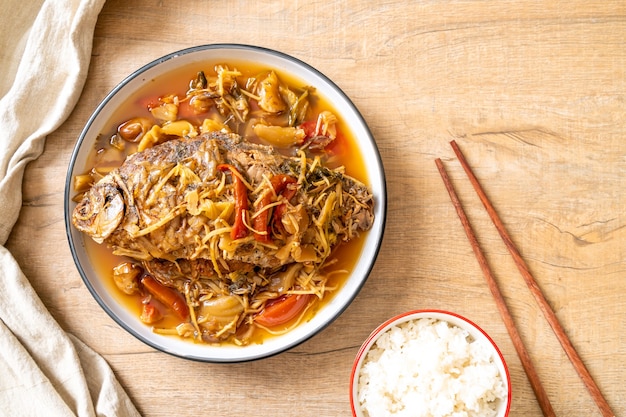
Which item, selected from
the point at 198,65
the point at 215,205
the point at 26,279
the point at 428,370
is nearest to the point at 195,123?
the point at 198,65

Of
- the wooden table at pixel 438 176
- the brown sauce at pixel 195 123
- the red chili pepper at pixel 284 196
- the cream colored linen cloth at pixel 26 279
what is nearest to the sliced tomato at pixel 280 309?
the brown sauce at pixel 195 123

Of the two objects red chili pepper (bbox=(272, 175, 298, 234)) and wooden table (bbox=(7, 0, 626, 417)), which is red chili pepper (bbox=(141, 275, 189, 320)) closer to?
wooden table (bbox=(7, 0, 626, 417))

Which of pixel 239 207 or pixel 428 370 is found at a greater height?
pixel 239 207

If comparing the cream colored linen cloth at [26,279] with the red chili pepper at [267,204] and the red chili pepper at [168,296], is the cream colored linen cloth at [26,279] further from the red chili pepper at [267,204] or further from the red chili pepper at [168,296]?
the red chili pepper at [267,204]

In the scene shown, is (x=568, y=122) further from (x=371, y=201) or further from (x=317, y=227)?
(x=317, y=227)

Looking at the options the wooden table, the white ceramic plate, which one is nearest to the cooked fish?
the white ceramic plate

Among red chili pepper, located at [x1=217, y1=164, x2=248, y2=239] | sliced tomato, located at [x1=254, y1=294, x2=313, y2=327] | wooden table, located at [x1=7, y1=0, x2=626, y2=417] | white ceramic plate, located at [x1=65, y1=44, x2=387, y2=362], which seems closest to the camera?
red chili pepper, located at [x1=217, y1=164, x2=248, y2=239]

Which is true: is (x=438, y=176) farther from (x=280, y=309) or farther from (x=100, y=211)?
(x=100, y=211)
